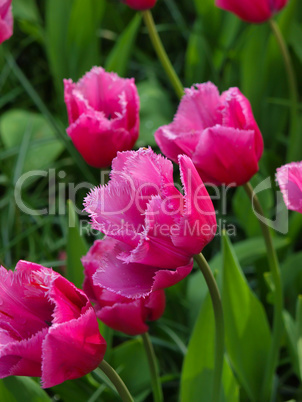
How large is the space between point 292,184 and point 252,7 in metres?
0.48

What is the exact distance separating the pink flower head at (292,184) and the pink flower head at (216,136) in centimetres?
7

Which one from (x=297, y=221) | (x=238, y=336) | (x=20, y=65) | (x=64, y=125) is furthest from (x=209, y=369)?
(x=20, y=65)

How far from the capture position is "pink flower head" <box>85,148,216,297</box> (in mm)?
417

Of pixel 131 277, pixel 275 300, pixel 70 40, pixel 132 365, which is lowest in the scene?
pixel 132 365

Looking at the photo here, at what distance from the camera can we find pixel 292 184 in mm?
510

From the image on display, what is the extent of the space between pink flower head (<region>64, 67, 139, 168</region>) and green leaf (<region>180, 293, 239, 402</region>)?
0.59 ft

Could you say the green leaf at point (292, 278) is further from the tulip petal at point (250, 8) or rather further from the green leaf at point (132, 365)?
the tulip petal at point (250, 8)

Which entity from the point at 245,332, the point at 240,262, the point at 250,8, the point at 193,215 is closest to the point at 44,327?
the point at 193,215

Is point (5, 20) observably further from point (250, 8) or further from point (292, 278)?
point (292, 278)

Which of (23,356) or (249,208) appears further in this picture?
(249,208)

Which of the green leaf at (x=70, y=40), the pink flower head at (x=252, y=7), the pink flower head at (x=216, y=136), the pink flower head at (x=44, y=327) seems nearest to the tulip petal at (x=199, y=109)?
the pink flower head at (x=216, y=136)

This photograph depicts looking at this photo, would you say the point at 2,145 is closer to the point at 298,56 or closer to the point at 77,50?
the point at 77,50

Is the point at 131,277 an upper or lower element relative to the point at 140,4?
lower

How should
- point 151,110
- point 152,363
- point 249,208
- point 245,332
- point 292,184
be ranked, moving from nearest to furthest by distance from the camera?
point 292,184 → point 152,363 → point 245,332 → point 249,208 → point 151,110
